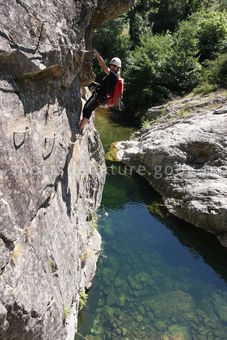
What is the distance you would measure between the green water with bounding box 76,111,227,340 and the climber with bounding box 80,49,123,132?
21.9 ft

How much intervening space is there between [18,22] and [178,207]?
13.2m

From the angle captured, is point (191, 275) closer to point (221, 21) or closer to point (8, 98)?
point (8, 98)

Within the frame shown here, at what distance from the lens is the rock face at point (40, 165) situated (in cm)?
529

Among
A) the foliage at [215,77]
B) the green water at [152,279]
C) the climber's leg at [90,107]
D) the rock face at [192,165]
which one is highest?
the foliage at [215,77]

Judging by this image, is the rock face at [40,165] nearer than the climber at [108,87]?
Yes

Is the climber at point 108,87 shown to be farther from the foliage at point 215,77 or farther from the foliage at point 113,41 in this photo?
the foliage at point 113,41

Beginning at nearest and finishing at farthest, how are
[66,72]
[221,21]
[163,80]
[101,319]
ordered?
[66,72] → [101,319] → [163,80] → [221,21]

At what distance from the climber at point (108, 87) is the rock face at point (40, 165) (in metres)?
0.55

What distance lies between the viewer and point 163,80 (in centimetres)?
3262

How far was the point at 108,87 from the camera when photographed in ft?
30.4

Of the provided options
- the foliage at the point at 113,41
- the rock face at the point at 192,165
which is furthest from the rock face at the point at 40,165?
the foliage at the point at 113,41

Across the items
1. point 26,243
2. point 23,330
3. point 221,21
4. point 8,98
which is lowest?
point 23,330

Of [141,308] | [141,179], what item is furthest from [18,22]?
[141,179]

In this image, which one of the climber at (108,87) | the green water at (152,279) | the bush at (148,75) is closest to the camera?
the climber at (108,87)
